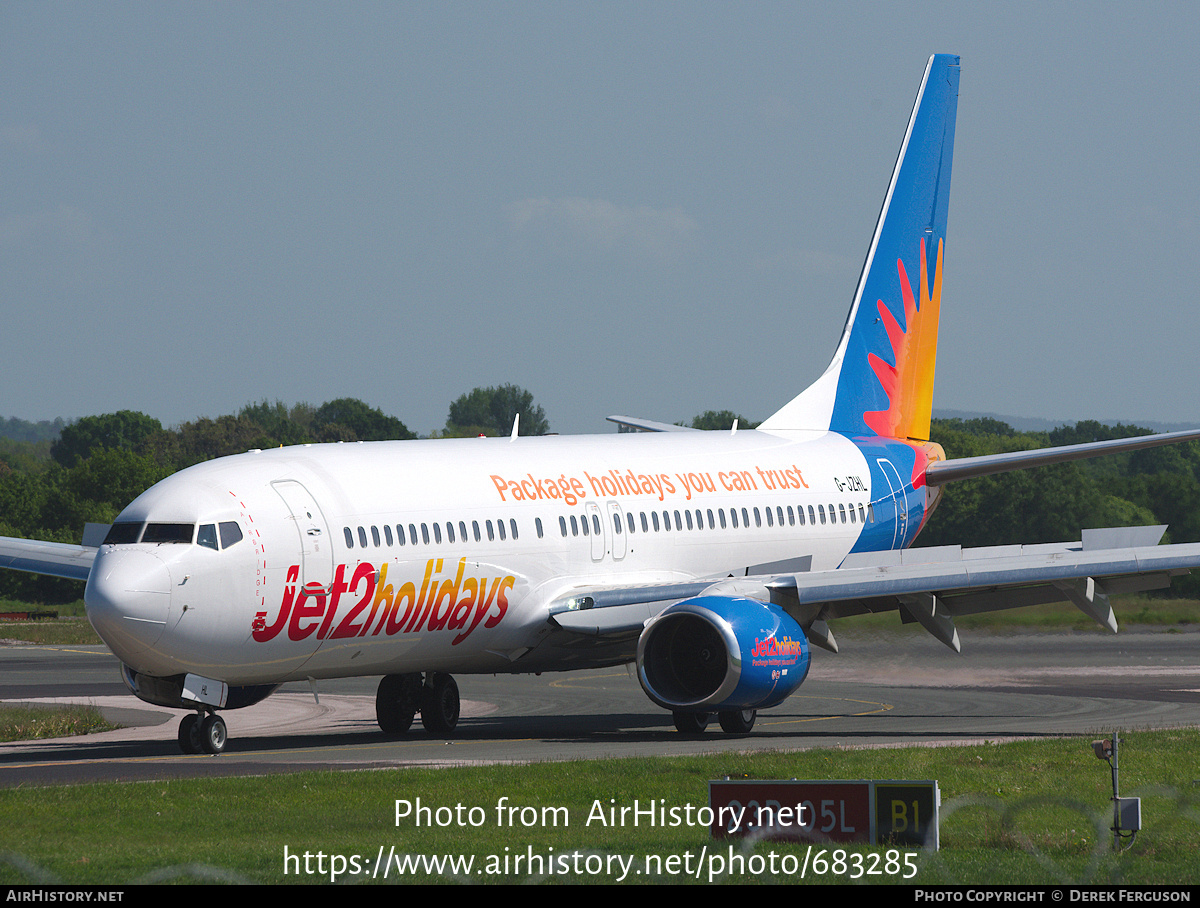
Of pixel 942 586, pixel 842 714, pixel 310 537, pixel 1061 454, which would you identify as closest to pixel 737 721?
pixel 942 586

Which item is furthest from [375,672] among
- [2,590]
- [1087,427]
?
[1087,427]

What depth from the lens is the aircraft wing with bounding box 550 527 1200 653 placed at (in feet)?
85.6

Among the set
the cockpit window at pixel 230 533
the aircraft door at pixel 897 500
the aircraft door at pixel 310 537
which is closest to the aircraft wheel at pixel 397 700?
the aircraft door at pixel 310 537

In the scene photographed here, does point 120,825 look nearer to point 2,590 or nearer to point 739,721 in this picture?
point 739,721

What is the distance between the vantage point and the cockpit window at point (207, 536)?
22938 mm

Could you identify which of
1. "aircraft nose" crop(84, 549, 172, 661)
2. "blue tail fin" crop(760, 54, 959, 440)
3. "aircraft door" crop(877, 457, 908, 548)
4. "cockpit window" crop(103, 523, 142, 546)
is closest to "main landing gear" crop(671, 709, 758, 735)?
"aircraft nose" crop(84, 549, 172, 661)

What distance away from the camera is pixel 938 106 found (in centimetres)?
3922

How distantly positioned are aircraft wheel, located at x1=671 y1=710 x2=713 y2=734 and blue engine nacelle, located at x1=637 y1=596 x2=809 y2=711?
1.22 feet

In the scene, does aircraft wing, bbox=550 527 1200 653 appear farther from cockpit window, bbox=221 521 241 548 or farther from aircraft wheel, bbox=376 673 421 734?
cockpit window, bbox=221 521 241 548

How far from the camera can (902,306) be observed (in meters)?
38.6

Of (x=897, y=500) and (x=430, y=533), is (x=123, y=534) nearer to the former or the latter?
(x=430, y=533)

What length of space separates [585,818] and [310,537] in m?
8.39

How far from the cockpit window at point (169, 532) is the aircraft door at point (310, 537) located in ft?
5.15
